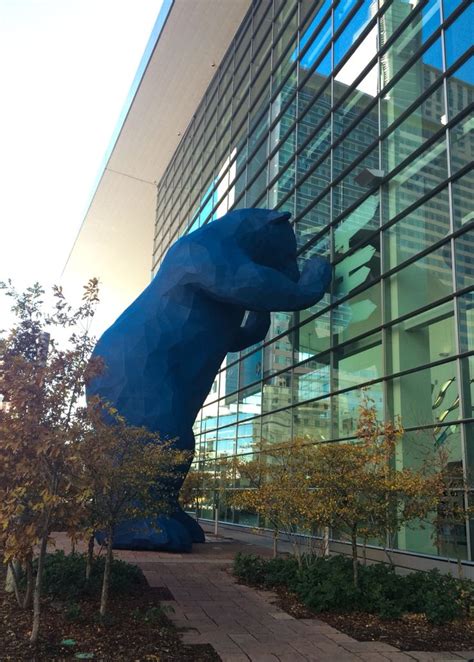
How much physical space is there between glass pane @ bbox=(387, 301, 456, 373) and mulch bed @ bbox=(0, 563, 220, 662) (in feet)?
20.6

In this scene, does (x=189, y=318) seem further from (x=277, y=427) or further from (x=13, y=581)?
(x=277, y=427)

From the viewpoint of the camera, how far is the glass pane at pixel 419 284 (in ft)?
34.0

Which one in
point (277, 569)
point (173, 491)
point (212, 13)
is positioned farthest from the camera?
point (212, 13)

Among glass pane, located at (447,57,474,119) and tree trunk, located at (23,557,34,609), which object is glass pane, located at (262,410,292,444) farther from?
tree trunk, located at (23,557,34,609)

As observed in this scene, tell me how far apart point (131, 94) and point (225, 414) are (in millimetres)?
16927

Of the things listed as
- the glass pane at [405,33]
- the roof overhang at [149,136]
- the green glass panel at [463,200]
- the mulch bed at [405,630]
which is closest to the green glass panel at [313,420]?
the green glass panel at [463,200]

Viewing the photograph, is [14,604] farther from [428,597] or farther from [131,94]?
[131,94]

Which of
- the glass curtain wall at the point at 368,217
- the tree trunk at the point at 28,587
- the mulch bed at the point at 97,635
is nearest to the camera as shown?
the mulch bed at the point at 97,635

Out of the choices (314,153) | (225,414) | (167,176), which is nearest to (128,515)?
(314,153)

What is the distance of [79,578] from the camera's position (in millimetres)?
7090

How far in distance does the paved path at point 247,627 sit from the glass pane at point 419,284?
5825mm

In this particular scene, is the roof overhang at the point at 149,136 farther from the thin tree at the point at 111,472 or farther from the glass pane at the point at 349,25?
the thin tree at the point at 111,472

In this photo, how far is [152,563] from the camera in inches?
374

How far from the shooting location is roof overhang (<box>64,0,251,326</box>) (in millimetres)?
Result: 23781
